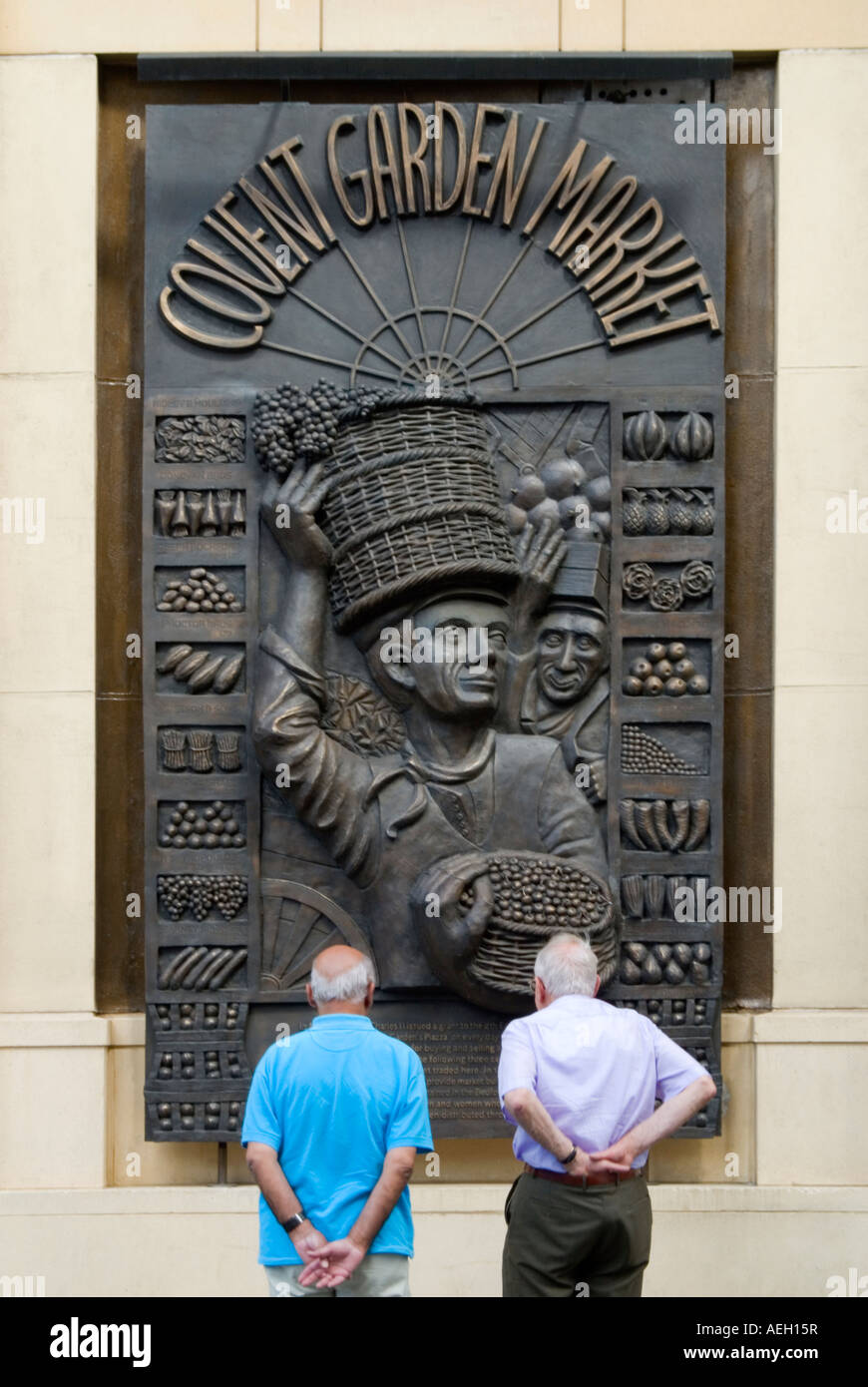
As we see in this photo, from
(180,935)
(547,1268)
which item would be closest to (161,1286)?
(180,935)

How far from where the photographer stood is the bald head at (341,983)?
17.6 feet

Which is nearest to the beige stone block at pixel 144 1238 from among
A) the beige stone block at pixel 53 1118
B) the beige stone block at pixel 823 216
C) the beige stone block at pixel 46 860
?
the beige stone block at pixel 53 1118

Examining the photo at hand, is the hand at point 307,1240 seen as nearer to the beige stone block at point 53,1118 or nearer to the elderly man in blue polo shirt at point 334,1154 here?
the elderly man in blue polo shirt at point 334,1154

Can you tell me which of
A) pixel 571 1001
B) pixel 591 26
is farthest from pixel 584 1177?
pixel 591 26

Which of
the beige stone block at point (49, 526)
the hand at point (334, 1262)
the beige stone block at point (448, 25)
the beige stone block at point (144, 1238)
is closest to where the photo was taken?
the hand at point (334, 1262)

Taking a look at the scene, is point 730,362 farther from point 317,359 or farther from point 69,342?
point 69,342

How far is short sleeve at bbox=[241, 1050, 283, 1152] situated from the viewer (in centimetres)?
526

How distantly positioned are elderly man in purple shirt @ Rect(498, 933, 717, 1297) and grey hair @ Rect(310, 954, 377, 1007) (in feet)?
1.80

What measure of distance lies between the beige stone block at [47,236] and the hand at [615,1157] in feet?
15.8

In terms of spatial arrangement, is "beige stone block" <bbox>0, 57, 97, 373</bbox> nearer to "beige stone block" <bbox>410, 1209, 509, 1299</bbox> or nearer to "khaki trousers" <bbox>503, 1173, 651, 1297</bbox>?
"beige stone block" <bbox>410, 1209, 509, 1299</bbox>

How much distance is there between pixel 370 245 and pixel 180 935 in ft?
11.8

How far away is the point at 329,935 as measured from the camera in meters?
7.93

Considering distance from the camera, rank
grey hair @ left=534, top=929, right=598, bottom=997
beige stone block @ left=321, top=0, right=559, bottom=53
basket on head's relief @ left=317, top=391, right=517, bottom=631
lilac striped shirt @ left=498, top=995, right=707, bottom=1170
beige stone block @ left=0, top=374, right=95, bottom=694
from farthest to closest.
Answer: beige stone block @ left=321, top=0, right=559, bottom=53 → beige stone block @ left=0, top=374, right=95, bottom=694 → basket on head's relief @ left=317, top=391, right=517, bottom=631 → grey hair @ left=534, top=929, right=598, bottom=997 → lilac striped shirt @ left=498, top=995, right=707, bottom=1170

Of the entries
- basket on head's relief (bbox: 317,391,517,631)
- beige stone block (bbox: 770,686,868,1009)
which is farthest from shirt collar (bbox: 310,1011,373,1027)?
beige stone block (bbox: 770,686,868,1009)
